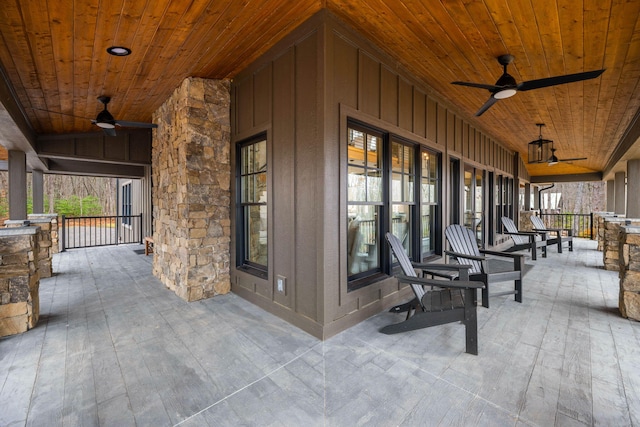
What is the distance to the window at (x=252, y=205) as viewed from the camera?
3609mm

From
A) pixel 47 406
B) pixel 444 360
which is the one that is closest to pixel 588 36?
pixel 444 360

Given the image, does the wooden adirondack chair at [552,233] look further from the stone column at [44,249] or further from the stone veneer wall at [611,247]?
the stone column at [44,249]

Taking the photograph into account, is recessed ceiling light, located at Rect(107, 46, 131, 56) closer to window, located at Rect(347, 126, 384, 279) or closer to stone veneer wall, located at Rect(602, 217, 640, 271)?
window, located at Rect(347, 126, 384, 279)

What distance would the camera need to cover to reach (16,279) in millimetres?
2717

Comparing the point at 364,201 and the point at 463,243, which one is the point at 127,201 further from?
the point at 463,243

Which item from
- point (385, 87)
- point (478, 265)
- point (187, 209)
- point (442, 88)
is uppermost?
point (442, 88)

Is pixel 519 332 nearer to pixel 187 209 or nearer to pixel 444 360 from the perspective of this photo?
pixel 444 360

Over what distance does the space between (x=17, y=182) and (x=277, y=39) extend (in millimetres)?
6555

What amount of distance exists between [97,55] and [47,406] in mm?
3080

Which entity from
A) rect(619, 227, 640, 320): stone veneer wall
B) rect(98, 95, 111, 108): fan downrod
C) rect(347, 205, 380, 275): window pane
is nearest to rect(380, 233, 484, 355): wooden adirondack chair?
rect(347, 205, 380, 275): window pane

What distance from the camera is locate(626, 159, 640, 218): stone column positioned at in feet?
22.3

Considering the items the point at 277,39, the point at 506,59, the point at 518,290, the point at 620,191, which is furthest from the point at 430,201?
the point at 620,191

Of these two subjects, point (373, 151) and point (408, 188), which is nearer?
point (373, 151)

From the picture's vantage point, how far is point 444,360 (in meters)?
2.22
